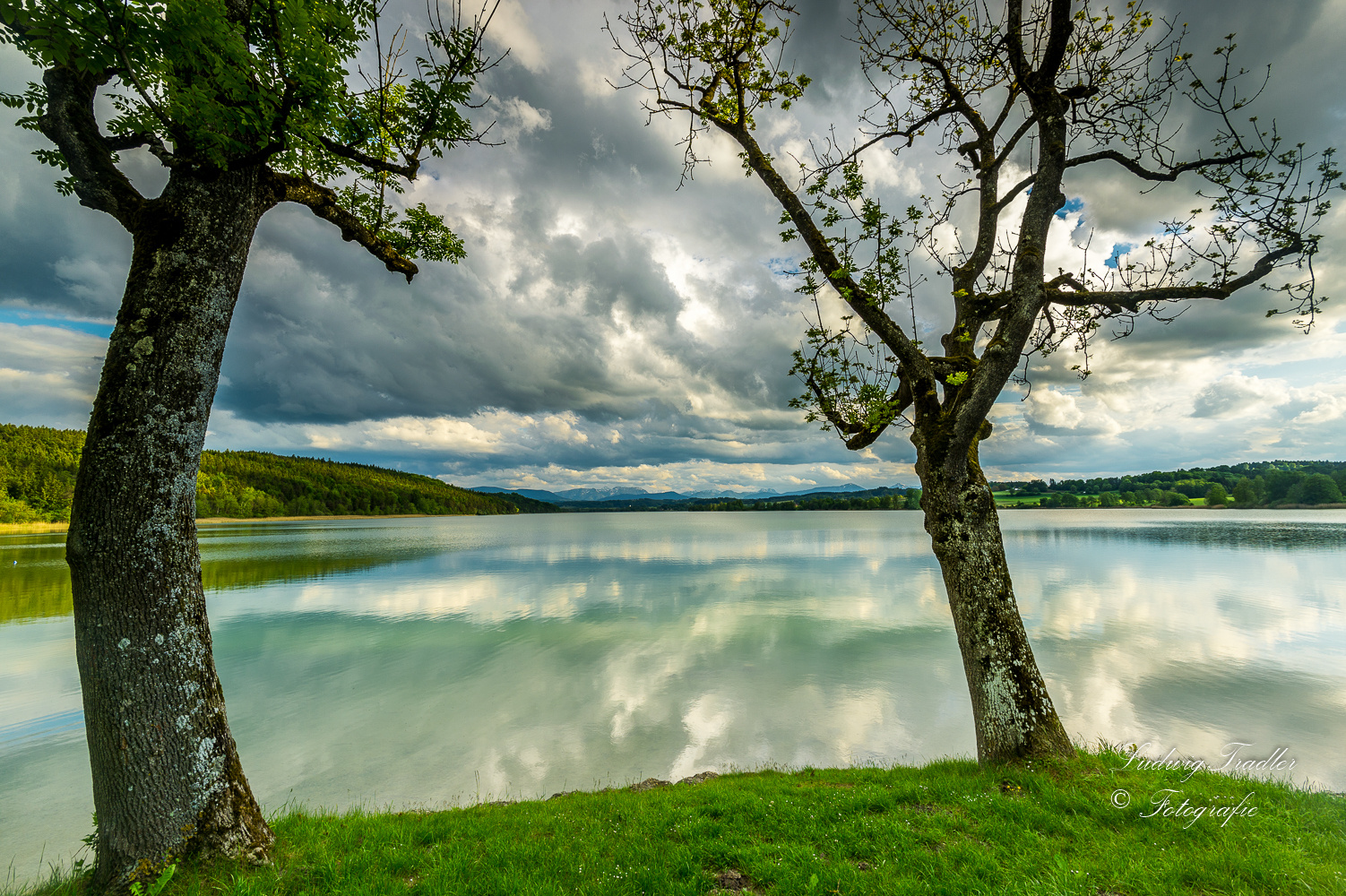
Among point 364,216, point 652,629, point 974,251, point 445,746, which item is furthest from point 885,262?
point 652,629

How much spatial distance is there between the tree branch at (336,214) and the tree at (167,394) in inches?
28.6

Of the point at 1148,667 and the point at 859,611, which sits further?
the point at 859,611

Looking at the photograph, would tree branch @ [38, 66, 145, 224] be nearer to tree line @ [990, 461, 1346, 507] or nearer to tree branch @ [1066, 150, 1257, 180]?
tree branch @ [1066, 150, 1257, 180]

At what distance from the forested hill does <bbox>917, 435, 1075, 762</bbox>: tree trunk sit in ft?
258

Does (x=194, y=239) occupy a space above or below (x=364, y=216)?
below

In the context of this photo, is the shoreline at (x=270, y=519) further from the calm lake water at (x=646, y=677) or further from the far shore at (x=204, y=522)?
the calm lake water at (x=646, y=677)

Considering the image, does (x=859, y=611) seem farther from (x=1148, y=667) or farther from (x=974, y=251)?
(x=974, y=251)

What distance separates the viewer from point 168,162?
4.58m

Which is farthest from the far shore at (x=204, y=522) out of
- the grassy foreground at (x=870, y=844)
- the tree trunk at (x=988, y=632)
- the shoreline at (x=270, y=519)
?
the tree trunk at (x=988, y=632)

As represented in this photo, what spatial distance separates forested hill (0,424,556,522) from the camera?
86.8 metres

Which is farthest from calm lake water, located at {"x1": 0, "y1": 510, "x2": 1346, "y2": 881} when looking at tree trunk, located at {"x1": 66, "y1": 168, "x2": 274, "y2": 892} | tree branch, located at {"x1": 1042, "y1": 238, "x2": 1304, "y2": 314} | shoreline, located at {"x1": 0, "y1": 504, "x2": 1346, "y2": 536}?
shoreline, located at {"x1": 0, "y1": 504, "x2": 1346, "y2": 536}

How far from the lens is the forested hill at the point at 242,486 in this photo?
86750mm

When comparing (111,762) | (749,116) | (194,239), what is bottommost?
(111,762)

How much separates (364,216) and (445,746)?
1090cm
